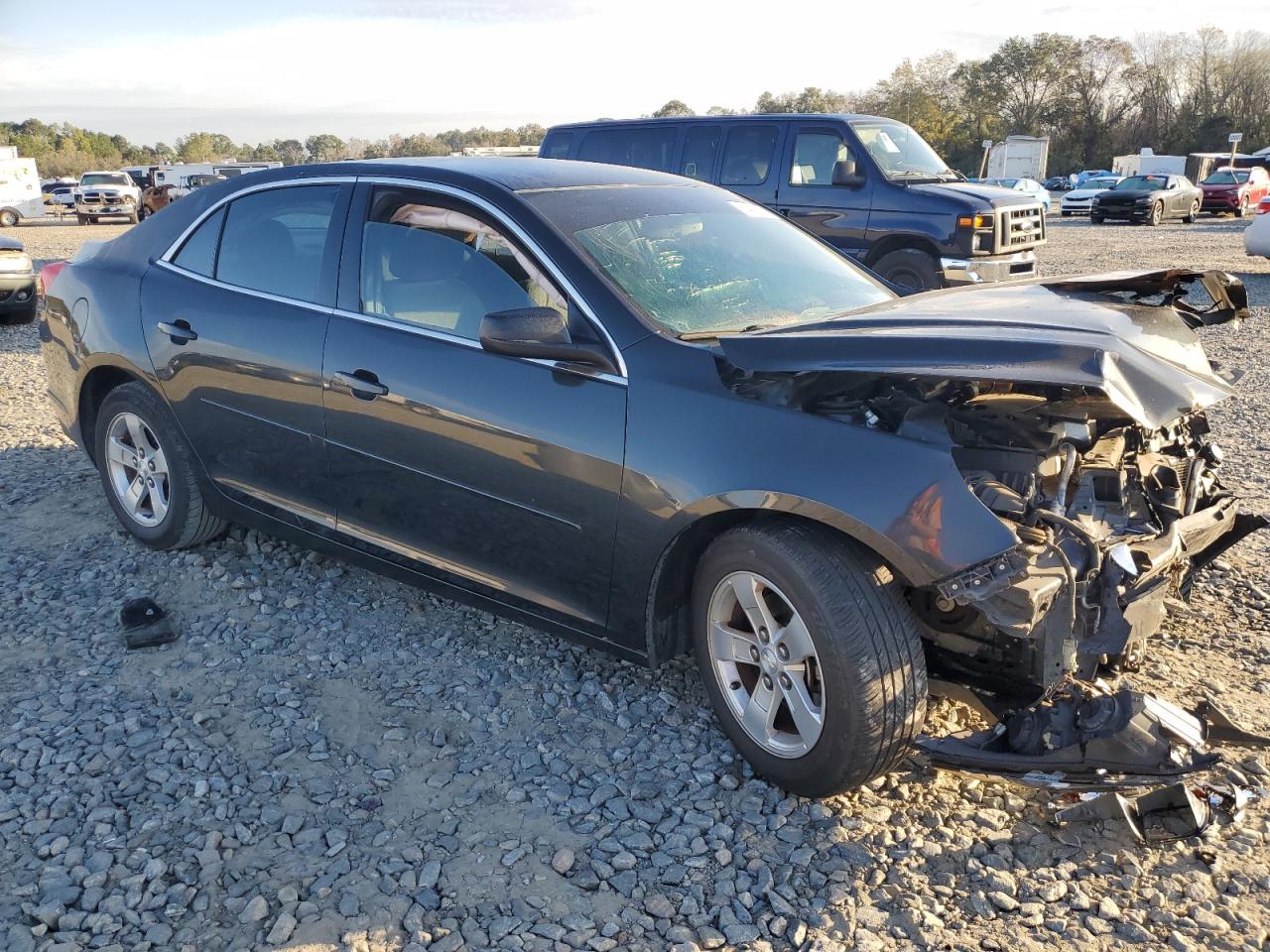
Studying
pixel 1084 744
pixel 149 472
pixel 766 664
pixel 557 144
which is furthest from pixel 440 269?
pixel 557 144

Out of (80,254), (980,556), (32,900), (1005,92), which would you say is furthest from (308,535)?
(1005,92)

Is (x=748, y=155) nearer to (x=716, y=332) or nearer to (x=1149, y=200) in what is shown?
(x=716, y=332)

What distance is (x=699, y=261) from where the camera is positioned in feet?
12.3

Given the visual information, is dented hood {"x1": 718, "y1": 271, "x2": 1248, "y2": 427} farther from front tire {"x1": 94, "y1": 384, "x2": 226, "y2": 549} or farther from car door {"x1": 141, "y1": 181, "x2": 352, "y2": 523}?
front tire {"x1": 94, "y1": 384, "x2": 226, "y2": 549}

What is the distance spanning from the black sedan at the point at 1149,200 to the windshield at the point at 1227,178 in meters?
2.61

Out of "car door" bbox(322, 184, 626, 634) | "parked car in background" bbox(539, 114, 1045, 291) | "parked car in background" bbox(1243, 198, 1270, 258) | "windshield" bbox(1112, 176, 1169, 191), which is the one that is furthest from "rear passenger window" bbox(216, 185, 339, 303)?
"windshield" bbox(1112, 176, 1169, 191)

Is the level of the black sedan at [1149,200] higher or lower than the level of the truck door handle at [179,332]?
higher

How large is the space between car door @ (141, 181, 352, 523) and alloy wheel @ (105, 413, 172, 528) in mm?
386

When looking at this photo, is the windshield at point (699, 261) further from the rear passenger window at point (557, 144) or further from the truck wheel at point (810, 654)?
the rear passenger window at point (557, 144)

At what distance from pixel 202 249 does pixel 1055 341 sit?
11.7 ft

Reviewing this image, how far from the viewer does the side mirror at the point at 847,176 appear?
10.3 m

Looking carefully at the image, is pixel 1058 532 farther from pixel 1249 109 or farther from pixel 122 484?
pixel 1249 109

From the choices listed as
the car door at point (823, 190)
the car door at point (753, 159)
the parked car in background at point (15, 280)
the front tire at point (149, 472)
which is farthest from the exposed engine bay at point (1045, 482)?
the parked car in background at point (15, 280)

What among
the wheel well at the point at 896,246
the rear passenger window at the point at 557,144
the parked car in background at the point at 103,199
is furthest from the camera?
the parked car in background at the point at 103,199
